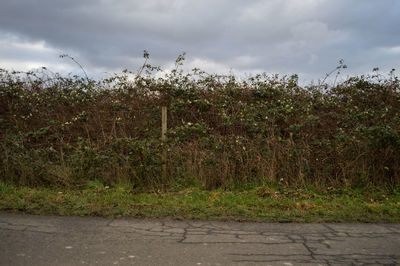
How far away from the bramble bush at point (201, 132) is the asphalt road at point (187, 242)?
2997 millimetres

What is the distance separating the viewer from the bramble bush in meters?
8.70

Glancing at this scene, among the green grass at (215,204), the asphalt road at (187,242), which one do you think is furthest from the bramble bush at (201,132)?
the asphalt road at (187,242)

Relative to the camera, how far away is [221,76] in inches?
511

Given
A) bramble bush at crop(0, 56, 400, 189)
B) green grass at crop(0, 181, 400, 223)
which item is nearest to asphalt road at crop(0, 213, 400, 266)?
green grass at crop(0, 181, 400, 223)

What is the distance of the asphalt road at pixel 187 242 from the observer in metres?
4.06

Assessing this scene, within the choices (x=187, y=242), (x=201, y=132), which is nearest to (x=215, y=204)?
(x=187, y=242)

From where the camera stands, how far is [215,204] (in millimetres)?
6793

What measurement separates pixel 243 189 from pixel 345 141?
A: 10.0 ft

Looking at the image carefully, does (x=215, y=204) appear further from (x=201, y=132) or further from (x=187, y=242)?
(x=201, y=132)

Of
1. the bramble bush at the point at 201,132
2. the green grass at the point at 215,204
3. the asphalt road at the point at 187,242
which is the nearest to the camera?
the asphalt road at the point at 187,242

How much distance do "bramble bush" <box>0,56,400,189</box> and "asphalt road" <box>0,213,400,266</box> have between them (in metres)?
3.00

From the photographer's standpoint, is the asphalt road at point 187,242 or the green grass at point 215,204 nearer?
the asphalt road at point 187,242

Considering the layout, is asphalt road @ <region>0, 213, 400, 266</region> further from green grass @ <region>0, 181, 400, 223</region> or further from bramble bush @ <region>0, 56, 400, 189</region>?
bramble bush @ <region>0, 56, 400, 189</region>

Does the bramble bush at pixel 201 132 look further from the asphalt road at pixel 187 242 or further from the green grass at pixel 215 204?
the asphalt road at pixel 187 242
